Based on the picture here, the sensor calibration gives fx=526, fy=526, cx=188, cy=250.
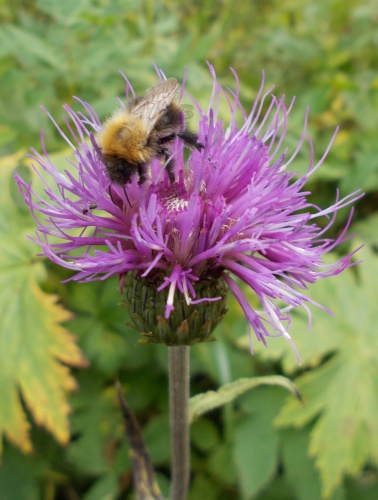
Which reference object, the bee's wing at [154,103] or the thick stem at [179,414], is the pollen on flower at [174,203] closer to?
the bee's wing at [154,103]

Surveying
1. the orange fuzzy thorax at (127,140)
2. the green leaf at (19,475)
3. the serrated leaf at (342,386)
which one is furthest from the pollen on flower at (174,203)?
the green leaf at (19,475)

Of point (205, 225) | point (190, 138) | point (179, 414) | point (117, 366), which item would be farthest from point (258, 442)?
point (190, 138)

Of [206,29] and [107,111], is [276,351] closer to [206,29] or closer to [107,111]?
[107,111]

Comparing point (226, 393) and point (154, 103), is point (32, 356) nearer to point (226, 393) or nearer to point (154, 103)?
point (226, 393)

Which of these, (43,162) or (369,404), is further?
(369,404)

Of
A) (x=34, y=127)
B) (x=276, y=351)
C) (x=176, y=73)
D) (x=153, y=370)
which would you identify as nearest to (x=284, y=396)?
(x=276, y=351)

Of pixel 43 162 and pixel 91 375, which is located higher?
pixel 43 162
